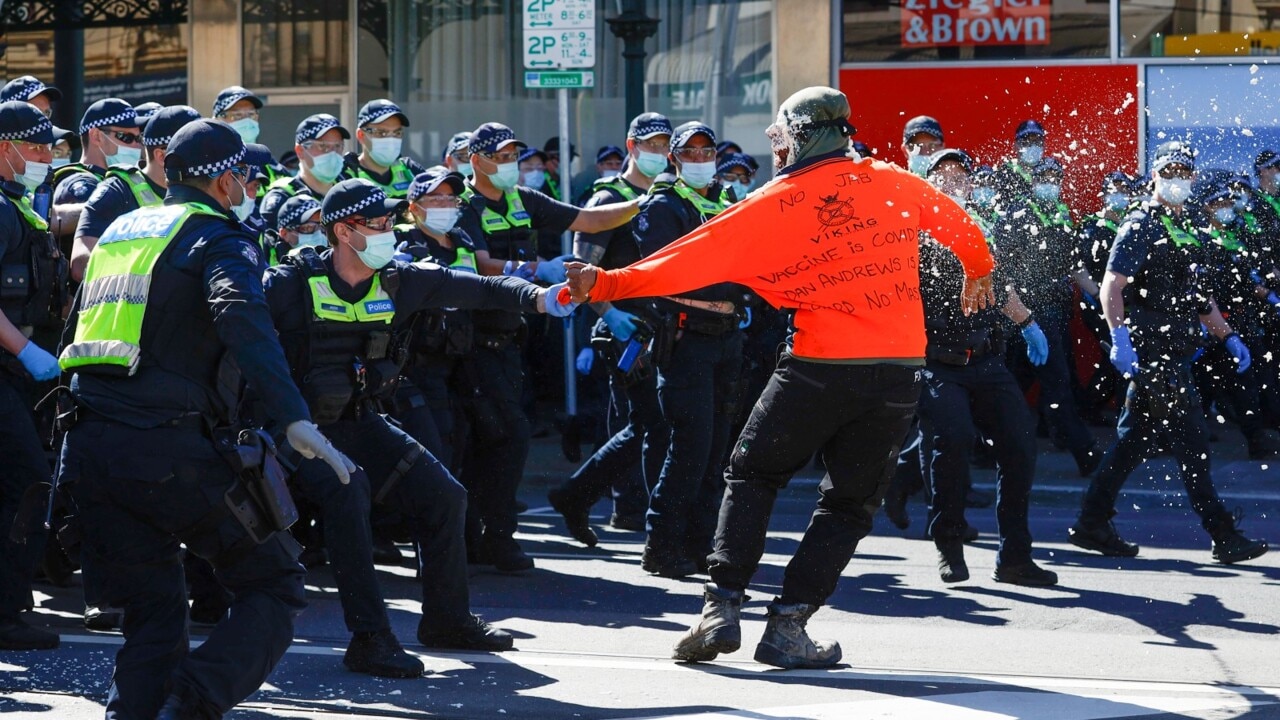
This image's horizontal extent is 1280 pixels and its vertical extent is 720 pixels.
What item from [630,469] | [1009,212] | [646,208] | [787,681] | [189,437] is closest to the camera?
[189,437]

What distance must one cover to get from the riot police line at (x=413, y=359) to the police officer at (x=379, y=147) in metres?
0.02

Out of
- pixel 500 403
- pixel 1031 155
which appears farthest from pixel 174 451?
pixel 1031 155

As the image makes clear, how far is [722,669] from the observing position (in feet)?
20.9

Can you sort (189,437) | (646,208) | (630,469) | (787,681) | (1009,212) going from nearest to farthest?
(189,437), (787,681), (646,208), (630,469), (1009,212)

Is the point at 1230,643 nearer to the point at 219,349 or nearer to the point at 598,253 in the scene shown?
the point at 598,253

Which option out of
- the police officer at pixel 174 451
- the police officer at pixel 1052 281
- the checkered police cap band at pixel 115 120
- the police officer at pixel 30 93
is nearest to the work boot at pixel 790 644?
the police officer at pixel 174 451

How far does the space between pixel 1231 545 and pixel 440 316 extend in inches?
149

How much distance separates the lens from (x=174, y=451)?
16.4ft

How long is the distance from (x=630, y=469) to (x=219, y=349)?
4.78 m

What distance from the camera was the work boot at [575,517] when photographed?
29.9ft

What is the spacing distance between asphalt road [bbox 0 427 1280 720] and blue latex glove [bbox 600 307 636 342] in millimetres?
1085

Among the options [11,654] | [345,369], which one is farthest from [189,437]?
[11,654]

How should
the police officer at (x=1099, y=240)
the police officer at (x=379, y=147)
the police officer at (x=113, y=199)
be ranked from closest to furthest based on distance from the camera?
the police officer at (x=113, y=199) → the police officer at (x=379, y=147) → the police officer at (x=1099, y=240)

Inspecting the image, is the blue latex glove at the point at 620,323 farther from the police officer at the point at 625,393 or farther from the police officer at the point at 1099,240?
the police officer at the point at 1099,240
